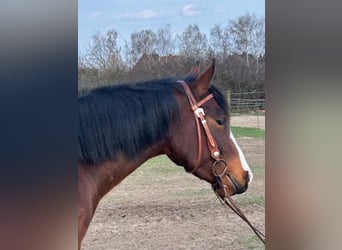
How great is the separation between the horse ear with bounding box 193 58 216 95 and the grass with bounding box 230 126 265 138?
0.17 meters

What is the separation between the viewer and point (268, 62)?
144cm

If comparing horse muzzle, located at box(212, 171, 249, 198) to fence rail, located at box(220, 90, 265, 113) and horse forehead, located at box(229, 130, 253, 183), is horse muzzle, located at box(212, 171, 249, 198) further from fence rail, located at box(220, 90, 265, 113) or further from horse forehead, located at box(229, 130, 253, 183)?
fence rail, located at box(220, 90, 265, 113)

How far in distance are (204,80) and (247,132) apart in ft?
0.77

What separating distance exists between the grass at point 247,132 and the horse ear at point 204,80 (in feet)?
0.54

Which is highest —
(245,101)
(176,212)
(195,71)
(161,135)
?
(195,71)

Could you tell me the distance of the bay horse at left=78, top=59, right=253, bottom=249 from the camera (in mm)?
1391

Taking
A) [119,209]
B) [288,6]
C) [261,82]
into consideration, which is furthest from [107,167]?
[288,6]

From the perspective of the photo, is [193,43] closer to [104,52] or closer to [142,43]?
[142,43]

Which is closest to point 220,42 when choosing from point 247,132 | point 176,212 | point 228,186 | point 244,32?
point 244,32

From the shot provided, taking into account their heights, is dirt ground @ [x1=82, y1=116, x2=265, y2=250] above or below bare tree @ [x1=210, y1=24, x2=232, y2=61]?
below

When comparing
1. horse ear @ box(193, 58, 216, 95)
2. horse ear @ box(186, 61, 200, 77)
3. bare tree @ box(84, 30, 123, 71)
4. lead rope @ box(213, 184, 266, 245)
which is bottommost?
lead rope @ box(213, 184, 266, 245)

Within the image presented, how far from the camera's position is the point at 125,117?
1.42m

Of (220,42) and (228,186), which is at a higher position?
(220,42)

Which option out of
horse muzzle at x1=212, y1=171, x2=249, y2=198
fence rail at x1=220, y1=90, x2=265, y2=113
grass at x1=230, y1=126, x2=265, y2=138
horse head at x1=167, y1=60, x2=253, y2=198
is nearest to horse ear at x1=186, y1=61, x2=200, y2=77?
horse head at x1=167, y1=60, x2=253, y2=198
